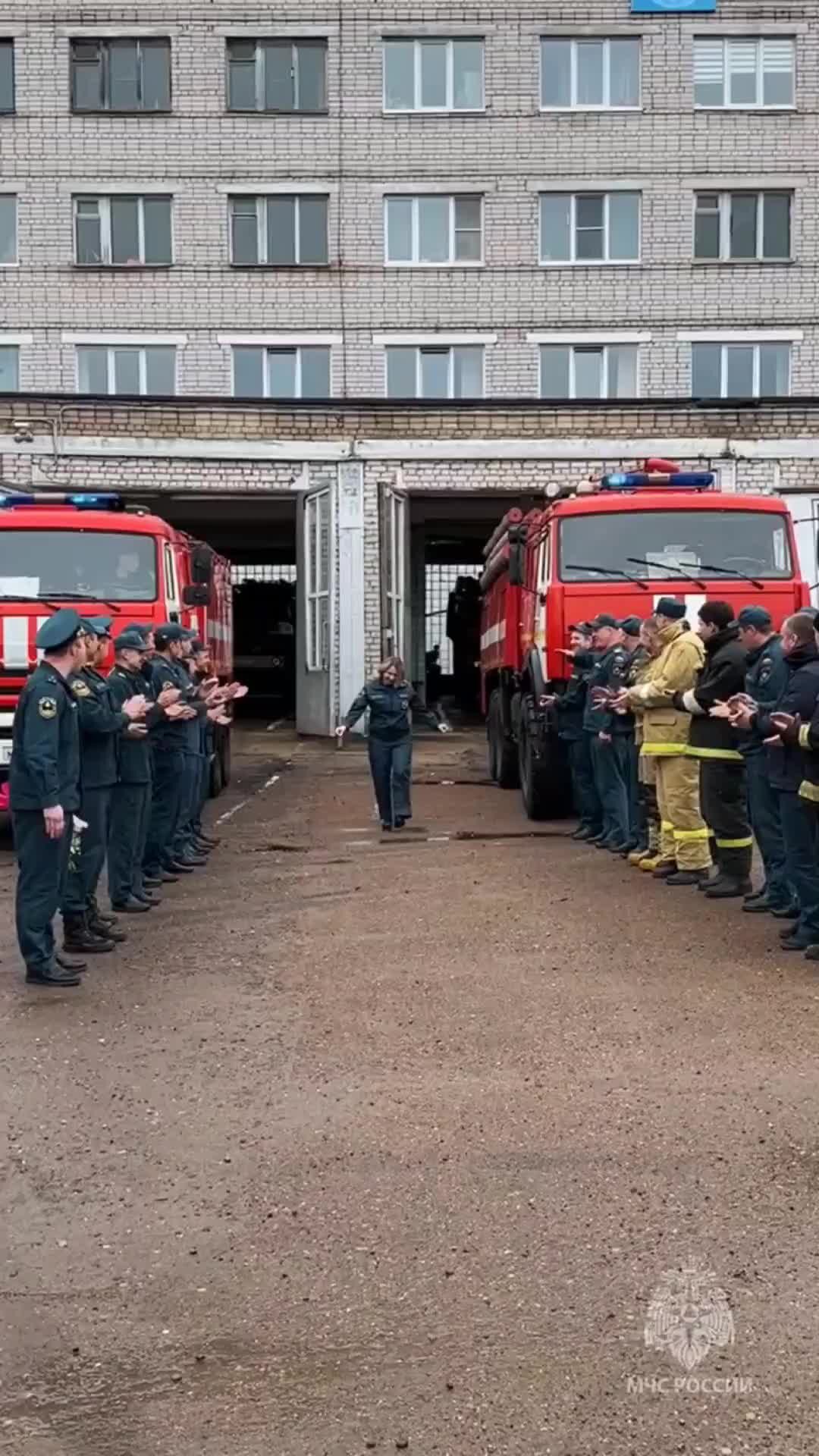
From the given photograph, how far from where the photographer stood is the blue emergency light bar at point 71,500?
45.7ft

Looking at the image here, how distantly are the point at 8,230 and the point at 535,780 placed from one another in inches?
864

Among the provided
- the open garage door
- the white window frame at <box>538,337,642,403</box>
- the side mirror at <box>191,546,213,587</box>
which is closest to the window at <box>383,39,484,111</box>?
the white window frame at <box>538,337,642,403</box>

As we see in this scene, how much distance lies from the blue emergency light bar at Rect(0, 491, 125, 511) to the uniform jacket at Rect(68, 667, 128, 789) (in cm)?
561

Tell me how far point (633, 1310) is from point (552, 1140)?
1317mm

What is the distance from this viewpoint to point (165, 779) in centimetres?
1098

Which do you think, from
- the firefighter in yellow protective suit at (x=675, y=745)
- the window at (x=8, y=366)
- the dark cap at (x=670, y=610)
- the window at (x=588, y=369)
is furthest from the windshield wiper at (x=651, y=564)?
the window at (x=8, y=366)

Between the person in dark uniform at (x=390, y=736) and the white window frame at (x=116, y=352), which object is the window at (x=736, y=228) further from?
the person in dark uniform at (x=390, y=736)

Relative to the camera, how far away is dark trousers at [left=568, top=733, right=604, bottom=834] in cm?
1256

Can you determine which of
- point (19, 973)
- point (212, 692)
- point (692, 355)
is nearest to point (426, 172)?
point (692, 355)

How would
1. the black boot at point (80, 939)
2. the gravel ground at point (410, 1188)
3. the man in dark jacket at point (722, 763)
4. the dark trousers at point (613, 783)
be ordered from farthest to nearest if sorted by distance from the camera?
the dark trousers at point (613, 783) < the man in dark jacket at point (722, 763) < the black boot at point (80, 939) < the gravel ground at point (410, 1188)

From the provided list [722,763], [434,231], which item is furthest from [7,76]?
[722,763]

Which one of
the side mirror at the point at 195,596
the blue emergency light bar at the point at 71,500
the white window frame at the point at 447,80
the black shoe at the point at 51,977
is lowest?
the black shoe at the point at 51,977

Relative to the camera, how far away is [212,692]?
11.9m

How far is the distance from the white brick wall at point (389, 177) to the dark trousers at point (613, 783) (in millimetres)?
19383
